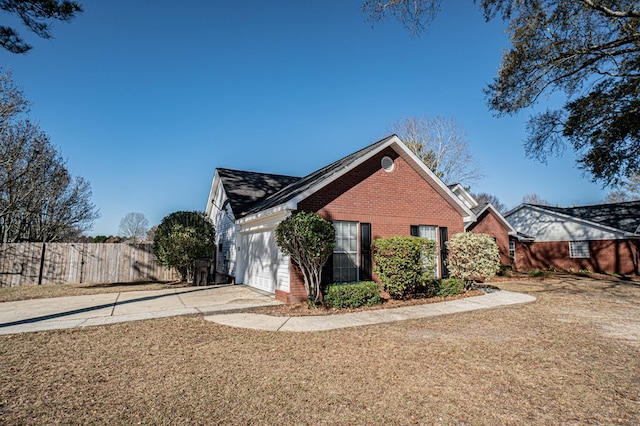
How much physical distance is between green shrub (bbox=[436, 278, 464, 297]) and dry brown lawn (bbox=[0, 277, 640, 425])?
3646 mm

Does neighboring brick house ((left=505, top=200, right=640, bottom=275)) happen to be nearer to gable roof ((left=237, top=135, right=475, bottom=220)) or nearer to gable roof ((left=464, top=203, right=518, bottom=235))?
gable roof ((left=464, top=203, right=518, bottom=235))

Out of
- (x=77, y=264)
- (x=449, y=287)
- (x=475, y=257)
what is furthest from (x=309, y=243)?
(x=77, y=264)

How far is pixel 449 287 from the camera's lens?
Answer: 1082 centimetres

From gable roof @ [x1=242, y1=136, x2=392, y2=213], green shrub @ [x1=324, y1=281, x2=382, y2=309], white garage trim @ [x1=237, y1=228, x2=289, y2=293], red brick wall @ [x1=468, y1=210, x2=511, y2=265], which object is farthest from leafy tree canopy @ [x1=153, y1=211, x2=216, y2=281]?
red brick wall @ [x1=468, y1=210, x2=511, y2=265]

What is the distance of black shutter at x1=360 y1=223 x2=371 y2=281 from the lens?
10.4m

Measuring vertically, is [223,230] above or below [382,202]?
below

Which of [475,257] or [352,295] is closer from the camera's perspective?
[352,295]

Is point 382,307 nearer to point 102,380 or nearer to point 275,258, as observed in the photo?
point 275,258

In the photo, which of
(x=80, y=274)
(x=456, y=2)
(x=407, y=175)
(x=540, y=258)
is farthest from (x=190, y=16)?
(x=540, y=258)

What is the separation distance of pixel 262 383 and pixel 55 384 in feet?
8.72

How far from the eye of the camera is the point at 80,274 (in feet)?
51.4

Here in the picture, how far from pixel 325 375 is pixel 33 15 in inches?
424

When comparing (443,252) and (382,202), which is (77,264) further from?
(443,252)

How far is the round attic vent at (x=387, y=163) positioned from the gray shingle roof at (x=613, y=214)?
18661 mm
